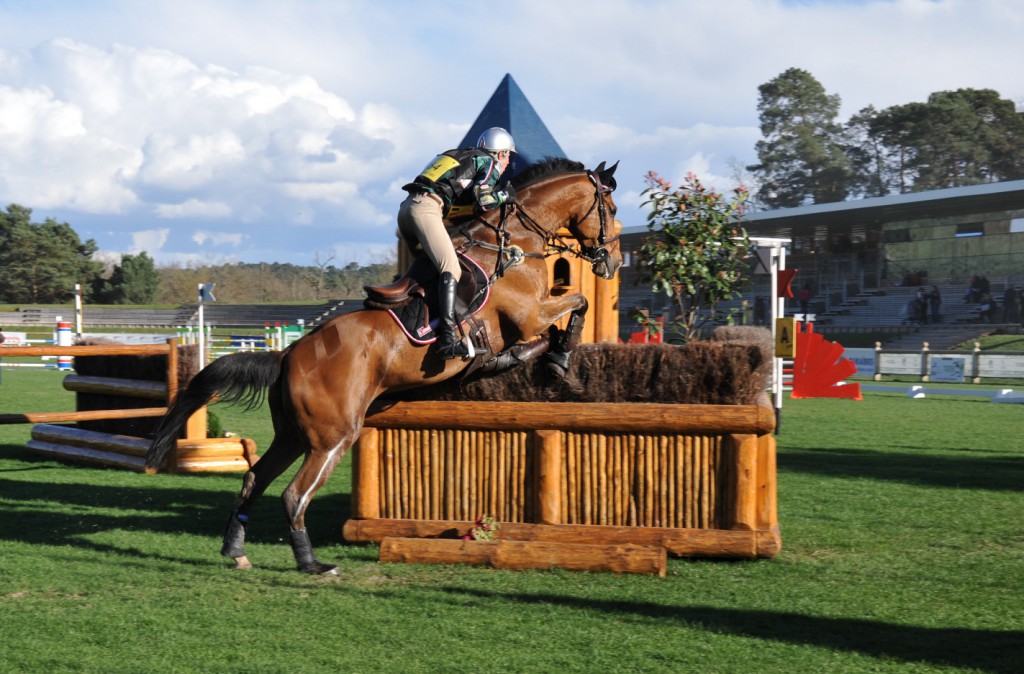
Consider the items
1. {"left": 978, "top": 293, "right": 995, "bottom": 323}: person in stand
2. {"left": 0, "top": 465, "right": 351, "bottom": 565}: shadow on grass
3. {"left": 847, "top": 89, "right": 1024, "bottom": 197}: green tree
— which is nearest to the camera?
{"left": 0, "top": 465, "right": 351, "bottom": 565}: shadow on grass

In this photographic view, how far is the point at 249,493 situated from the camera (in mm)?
5773

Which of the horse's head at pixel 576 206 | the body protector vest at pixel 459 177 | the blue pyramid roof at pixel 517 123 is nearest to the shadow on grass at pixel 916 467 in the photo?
the blue pyramid roof at pixel 517 123

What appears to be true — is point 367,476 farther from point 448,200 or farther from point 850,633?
point 850,633

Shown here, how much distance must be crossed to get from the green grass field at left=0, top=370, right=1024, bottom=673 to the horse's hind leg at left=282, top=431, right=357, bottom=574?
11 cm

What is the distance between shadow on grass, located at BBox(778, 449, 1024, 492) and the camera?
871 cm

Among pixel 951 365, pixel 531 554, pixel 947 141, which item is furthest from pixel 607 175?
pixel 947 141

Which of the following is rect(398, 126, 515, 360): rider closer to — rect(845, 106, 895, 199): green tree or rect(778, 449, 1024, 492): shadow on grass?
rect(778, 449, 1024, 492): shadow on grass

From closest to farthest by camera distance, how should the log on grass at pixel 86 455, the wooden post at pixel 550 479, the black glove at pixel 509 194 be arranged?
the wooden post at pixel 550 479
the black glove at pixel 509 194
the log on grass at pixel 86 455

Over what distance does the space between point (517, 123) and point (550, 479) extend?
3.98 meters

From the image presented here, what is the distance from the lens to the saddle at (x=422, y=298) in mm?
5695

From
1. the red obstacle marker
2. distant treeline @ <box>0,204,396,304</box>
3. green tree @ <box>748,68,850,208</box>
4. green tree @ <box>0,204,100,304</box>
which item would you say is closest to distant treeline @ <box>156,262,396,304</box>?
distant treeline @ <box>0,204,396,304</box>

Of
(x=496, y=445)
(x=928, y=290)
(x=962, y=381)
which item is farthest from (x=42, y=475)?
(x=928, y=290)

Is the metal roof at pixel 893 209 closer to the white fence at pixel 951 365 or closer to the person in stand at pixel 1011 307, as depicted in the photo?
the person in stand at pixel 1011 307

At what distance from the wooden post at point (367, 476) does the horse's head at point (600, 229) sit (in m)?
1.81
